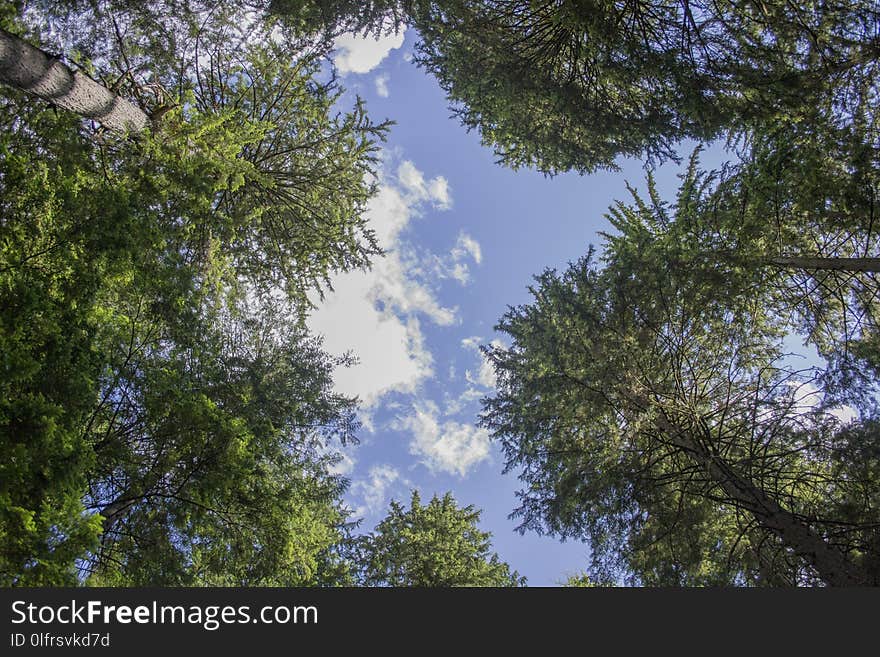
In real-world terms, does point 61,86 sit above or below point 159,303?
above

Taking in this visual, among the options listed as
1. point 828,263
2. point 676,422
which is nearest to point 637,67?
point 828,263

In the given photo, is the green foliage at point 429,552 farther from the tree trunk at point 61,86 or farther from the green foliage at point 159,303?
the tree trunk at point 61,86

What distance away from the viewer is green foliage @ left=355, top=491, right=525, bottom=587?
13156 millimetres

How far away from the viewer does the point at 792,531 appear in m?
5.77

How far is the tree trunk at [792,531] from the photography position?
5355 millimetres

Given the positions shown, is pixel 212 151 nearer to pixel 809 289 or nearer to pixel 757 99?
pixel 757 99

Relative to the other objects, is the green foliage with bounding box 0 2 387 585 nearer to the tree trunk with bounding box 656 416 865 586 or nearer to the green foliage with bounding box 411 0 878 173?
the green foliage with bounding box 411 0 878 173

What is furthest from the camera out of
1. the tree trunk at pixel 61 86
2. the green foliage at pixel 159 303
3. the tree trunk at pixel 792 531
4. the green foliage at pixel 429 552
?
the green foliage at pixel 429 552

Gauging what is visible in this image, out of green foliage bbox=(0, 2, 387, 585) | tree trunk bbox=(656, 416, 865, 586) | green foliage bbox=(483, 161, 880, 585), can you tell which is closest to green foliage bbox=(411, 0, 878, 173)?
green foliage bbox=(483, 161, 880, 585)

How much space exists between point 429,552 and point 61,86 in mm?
13043

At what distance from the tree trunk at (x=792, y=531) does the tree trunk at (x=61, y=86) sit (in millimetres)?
8931

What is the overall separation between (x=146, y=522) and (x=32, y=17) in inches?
297

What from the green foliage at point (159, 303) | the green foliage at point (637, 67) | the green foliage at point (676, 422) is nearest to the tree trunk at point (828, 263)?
the green foliage at point (676, 422)

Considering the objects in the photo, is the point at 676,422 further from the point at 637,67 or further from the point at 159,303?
the point at 159,303
